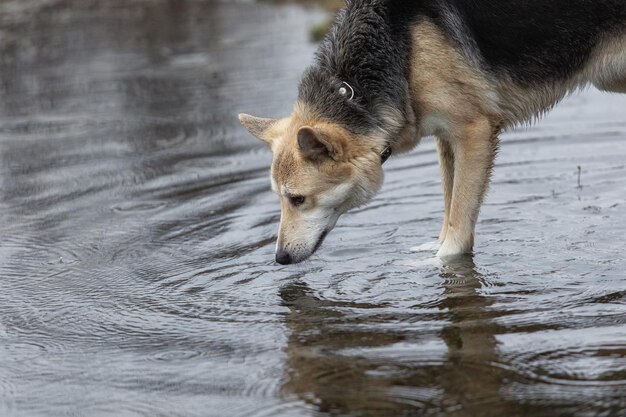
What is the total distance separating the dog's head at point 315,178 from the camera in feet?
21.3

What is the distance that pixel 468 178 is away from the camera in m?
6.88

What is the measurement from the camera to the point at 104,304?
258 inches

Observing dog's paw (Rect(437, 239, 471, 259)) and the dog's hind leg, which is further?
the dog's hind leg

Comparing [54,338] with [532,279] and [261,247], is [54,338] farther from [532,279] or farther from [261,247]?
[532,279]

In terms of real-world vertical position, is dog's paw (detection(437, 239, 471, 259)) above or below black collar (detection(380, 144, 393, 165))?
below

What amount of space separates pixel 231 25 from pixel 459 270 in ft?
47.6

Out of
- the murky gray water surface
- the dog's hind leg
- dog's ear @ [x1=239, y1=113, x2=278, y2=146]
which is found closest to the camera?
the murky gray water surface

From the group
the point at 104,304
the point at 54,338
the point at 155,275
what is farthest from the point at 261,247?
the point at 54,338

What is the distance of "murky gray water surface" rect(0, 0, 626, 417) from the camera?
196 inches

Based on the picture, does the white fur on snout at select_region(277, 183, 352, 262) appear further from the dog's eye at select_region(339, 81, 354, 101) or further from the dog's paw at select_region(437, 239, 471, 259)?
the dog's paw at select_region(437, 239, 471, 259)

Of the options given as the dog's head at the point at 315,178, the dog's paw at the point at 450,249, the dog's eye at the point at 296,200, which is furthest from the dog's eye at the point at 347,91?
the dog's paw at the point at 450,249

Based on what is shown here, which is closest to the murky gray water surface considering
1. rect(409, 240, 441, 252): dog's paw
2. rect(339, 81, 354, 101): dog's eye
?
rect(409, 240, 441, 252): dog's paw

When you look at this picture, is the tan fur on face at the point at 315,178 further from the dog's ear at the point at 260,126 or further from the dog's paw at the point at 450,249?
the dog's paw at the point at 450,249

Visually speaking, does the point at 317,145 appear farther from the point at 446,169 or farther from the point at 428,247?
the point at 446,169
